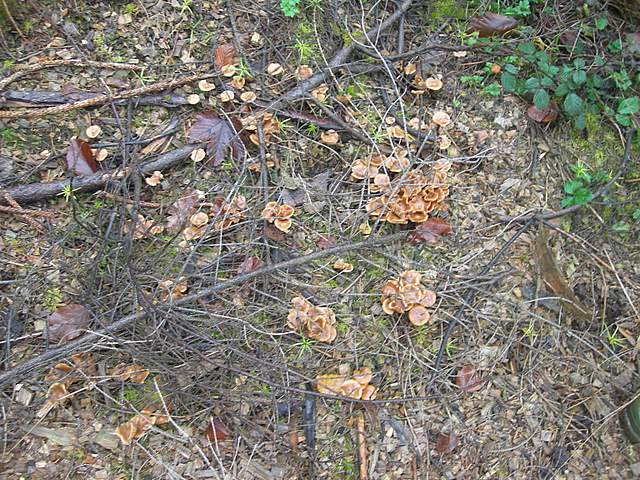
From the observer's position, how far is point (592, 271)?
359 centimetres

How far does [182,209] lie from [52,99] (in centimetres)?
107

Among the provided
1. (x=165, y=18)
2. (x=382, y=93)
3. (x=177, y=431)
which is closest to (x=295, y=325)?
(x=177, y=431)

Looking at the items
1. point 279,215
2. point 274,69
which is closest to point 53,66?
point 274,69

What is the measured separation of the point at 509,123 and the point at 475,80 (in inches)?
14.4

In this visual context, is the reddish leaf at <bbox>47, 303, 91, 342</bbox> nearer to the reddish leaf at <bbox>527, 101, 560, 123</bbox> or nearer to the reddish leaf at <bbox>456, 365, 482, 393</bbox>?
the reddish leaf at <bbox>456, 365, 482, 393</bbox>

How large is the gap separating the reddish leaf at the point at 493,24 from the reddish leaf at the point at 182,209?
7.26ft

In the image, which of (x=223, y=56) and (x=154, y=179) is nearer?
(x=154, y=179)

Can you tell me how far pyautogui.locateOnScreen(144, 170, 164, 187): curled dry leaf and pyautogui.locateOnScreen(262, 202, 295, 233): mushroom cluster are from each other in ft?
2.21

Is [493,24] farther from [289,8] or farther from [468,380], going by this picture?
[468,380]

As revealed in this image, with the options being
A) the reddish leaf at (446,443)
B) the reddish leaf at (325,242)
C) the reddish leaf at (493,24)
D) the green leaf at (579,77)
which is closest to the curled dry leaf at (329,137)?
the reddish leaf at (325,242)

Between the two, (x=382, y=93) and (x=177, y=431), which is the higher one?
(x=382, y=93)

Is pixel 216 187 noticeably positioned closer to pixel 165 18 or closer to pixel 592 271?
pixel 165 18

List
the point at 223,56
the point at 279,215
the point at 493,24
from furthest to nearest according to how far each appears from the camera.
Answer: the point at 493,24 < the point at 223,56 < the point at 279,215

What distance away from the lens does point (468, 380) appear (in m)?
3.27
